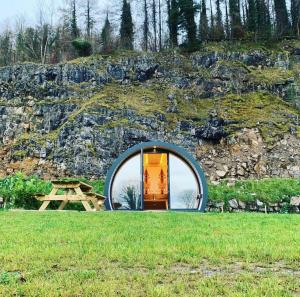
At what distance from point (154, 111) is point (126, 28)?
51.9 feet

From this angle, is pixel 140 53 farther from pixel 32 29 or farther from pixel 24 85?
pixel 32 29

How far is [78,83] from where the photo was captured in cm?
2941

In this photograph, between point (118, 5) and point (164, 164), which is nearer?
point (164, 164)

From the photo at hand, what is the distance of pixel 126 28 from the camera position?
128 ft

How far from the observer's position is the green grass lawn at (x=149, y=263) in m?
3.36

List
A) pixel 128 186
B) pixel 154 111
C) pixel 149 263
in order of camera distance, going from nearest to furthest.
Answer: pixel 149 263
pixel 128 186
pixel 154 111

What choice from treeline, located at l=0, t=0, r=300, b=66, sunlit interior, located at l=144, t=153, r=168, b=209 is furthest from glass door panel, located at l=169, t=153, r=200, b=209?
treeline, located at l=0, t=0, r=300, b=66

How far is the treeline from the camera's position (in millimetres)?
35750

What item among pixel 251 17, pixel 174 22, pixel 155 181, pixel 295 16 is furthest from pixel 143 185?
pixel 295 16

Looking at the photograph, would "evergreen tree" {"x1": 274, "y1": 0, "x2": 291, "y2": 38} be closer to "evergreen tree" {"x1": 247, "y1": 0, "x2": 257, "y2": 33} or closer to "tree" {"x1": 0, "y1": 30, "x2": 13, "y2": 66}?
"evergreen tree" {"x1": 247, "y1": 0, "x2": 257, "y2": 33}

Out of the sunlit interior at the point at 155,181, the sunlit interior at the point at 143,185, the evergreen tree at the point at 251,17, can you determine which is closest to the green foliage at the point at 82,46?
the evergreen tree at the point at 251,17

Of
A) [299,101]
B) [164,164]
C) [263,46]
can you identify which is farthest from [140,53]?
[164,164]

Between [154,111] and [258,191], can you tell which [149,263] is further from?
[154,111]

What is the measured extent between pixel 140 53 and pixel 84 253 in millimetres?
28213
